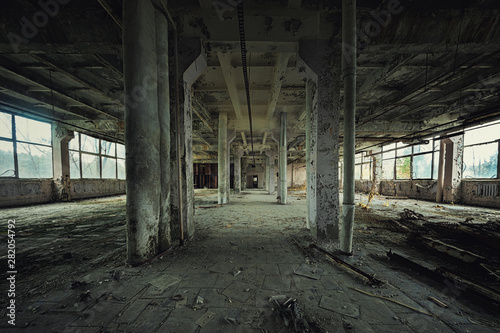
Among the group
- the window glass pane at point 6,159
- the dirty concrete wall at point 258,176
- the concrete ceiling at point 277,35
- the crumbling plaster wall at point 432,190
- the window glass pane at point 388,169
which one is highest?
the concrete ceiling at point 277,35

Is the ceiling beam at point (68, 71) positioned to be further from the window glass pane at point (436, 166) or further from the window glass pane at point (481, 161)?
the window glass pane at point (436, 166)

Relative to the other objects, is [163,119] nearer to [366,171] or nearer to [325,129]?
[325,129]

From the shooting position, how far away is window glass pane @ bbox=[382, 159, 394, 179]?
15.3 meters

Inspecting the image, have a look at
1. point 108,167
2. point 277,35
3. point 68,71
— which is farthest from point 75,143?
point 277,35

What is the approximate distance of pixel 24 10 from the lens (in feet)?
10.7

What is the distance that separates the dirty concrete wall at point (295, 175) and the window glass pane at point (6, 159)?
87.2 feet

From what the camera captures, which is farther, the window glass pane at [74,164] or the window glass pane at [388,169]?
the window glass pane at [388,169]

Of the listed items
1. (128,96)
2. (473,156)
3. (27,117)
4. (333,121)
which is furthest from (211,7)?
(473,156)

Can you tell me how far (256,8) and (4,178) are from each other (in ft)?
43.3

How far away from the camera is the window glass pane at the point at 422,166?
39.0ft

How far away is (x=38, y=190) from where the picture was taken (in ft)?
31.9

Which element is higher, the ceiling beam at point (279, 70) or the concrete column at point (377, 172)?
the ceiling beam at point (279, 70)

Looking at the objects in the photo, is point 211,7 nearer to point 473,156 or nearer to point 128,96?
point 128,96

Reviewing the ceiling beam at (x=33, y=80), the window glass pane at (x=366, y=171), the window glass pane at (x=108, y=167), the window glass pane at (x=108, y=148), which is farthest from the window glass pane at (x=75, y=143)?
the window glass pane at (x=366, y=171)
